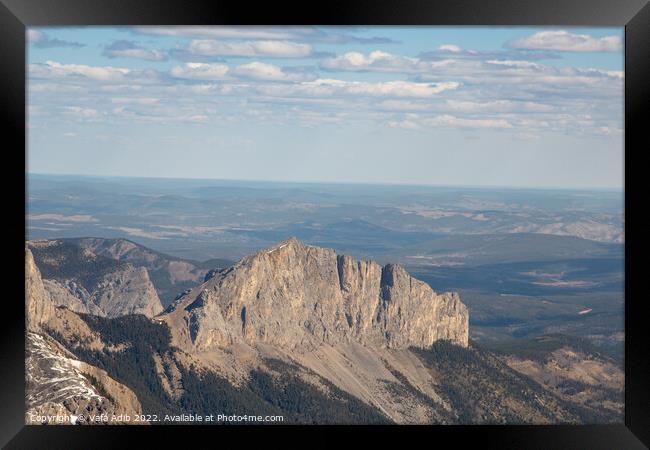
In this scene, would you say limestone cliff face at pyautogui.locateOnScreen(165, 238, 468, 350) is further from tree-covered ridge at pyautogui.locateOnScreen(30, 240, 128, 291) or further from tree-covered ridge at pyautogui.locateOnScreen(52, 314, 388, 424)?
tree-covered ridge at pyautogui.locateOnScreen(30, 240, 128, 291)

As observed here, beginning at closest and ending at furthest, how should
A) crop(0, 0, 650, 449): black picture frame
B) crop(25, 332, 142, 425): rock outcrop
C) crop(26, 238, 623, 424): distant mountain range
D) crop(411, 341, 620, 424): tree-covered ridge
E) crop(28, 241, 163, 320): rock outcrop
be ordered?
crop(0, 0, 650, 449): black picture frame, crop(25, 332, 142, 425): rock outcrop, crop(26, 238, 623, 424): distant mountain range, crop(411, 341, 620, 424): tree-covered ridge, crop(28, 241, 163, 320): rock outcrop

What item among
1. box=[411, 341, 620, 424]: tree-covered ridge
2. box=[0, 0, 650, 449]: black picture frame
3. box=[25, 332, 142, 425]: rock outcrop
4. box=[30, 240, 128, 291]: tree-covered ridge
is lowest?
box=[411, 341, 620, 424]: tree-covered ridge

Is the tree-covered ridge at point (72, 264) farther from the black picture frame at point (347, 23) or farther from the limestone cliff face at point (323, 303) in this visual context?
the black picture frame at point (347, 23)

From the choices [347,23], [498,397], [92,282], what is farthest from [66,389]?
[92,282]

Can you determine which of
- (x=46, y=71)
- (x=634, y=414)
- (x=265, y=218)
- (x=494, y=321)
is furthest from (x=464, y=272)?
(x=634, y=414)

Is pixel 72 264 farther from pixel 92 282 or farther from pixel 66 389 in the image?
pixel 66 389

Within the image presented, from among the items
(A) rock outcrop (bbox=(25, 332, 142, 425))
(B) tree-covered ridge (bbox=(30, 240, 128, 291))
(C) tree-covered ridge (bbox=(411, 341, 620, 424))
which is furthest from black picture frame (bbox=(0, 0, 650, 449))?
(B) tree-covered ridge (bbox=(30, 240, 128, 291))
